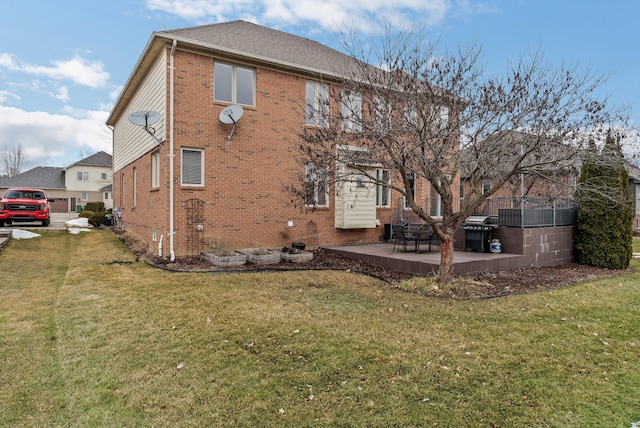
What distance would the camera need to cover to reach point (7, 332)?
4418 mm

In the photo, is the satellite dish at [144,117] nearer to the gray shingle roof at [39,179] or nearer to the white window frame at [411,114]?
the white window frame at [411,114]

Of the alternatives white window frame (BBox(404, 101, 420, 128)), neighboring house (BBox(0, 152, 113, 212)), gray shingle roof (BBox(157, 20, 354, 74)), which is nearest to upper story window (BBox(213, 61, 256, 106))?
gray shingle roof (BBox(157, 20, 354, 74))

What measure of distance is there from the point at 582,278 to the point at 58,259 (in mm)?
12989

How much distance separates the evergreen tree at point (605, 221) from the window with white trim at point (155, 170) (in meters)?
11.2

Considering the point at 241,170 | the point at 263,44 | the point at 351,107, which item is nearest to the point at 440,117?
the point at 351,107

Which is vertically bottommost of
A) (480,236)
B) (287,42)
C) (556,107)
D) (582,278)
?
(582,278)

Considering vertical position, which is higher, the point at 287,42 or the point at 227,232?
the point at 287,42

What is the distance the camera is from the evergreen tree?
962 centimetres

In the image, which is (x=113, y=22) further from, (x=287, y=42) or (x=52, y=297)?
(x=52, y=297)

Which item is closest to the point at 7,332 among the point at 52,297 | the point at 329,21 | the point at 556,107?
the point at 52,297

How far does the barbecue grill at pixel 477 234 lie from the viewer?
9695 mm

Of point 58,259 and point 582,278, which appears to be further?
point 58,259

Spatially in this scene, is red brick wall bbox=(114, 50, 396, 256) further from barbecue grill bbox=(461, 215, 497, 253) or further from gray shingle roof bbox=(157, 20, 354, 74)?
barbecue grill bbox=(461, 215, 497, 253)

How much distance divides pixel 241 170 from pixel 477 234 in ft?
21.8
